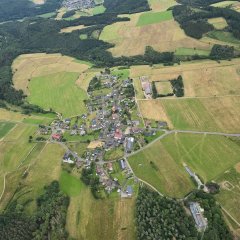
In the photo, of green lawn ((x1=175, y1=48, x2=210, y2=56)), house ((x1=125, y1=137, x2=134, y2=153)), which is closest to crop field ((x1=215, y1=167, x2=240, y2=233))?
house ((x1=125, y1=137, x2=134, y2=153))

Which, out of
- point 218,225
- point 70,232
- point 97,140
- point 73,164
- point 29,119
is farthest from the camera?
point 29,119

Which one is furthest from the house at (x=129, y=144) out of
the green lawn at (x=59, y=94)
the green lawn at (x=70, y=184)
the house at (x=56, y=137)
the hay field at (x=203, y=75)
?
the hay field at (x=203, y=75)

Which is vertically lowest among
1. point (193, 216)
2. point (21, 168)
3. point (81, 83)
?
point (81, 83)

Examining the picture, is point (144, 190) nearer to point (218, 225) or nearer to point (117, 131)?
point (218, 225)

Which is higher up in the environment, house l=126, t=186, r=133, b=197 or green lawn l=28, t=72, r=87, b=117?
house l=126, t=186, r=133, b=197

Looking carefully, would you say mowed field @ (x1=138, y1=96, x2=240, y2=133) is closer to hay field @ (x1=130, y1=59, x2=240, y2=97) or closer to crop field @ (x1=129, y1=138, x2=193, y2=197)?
hay field @ (x1=130, y1=59, x2=240, y2=97)

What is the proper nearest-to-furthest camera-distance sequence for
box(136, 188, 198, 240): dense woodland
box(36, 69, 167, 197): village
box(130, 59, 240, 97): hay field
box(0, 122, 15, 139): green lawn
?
box(136, 188, 198, 240): dense woodland, box(36, 69, 167, 197): village, box(0, 122, 15, 139): green lawn, box(130, 59, 240, 97): hay field

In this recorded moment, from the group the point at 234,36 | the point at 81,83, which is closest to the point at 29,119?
the point at 81,83

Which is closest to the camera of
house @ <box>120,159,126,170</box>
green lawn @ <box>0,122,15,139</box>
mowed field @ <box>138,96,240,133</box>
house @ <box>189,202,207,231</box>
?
house @ <box>189,202,207,231</box>
